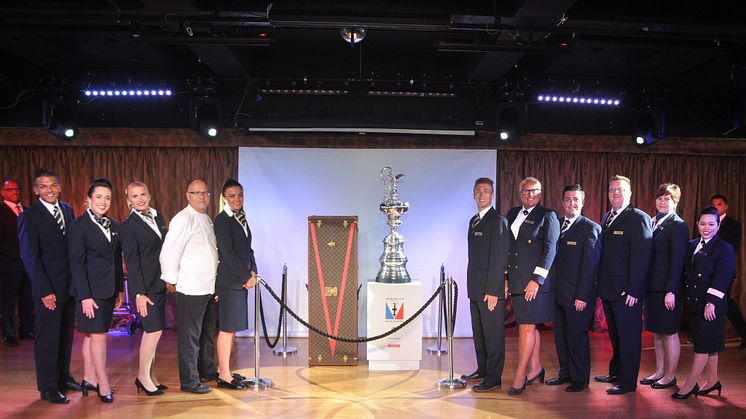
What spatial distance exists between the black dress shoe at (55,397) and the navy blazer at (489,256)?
3.21 metres

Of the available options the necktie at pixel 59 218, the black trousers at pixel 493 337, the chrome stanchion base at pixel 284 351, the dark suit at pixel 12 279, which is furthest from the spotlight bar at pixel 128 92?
the black trousers at pixel 493 337

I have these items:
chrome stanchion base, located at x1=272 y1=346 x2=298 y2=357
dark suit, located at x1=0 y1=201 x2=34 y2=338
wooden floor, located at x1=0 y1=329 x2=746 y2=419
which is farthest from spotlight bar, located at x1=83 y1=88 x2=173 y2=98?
chrome stanchion base, located at x1=272 y1=346 x2=298 y2=357

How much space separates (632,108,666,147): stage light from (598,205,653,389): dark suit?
8.38 ft

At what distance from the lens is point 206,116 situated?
7.08 m

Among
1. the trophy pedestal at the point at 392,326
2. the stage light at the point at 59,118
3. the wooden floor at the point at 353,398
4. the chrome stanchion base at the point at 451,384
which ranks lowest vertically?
the wooden floor at the point at 353,398

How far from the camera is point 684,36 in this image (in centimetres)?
534

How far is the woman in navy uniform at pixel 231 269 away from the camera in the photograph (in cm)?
501

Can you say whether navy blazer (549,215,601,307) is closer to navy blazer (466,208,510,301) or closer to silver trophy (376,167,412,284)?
navy blazer (466,208,510,301)

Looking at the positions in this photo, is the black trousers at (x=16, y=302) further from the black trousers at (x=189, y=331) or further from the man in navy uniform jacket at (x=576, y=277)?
the man in navy uniform jacket at (x=576, y=277)

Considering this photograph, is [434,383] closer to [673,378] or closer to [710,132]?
[673,378]

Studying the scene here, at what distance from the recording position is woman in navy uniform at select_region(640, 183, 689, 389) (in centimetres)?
511

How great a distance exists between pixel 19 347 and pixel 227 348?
9.69 ft

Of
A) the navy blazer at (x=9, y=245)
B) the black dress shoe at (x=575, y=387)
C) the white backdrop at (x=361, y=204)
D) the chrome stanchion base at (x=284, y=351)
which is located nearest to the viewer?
the black dress shoe at (x=575, y=387)

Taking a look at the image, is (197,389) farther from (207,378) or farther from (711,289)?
(711,289)
